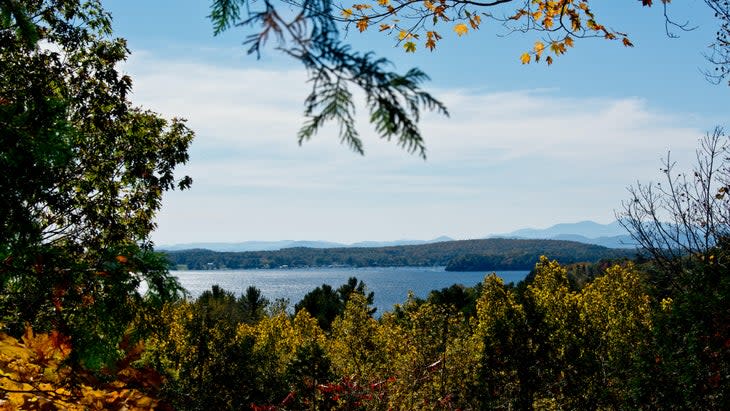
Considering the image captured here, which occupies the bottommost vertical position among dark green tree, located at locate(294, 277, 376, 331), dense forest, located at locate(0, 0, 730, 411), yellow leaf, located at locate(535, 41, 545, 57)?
dark green tree, located at locate(294, 277, 376, 331)

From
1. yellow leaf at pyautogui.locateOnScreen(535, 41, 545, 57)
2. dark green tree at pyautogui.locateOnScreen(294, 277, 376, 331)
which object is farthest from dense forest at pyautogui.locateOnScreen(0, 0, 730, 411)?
dark green tree at pyautogui.locateOnScreen(294, 277, 376, 331)

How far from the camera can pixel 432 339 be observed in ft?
43.6

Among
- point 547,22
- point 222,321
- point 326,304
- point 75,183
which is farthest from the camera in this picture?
point 326,304

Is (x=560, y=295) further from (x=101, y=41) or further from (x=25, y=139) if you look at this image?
(x=25, y=139)

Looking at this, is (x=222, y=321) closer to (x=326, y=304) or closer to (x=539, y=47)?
(x=539, y=47)

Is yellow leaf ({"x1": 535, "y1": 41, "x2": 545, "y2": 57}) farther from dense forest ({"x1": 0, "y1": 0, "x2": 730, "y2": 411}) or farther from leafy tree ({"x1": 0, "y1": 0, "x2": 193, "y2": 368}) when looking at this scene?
leafy tree ({"x1": 0, "y1": 0, "x2": 193, "y2": 368})

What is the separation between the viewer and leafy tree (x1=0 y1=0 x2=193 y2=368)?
4496 mm

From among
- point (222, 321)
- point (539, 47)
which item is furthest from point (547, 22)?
point (222, 321)

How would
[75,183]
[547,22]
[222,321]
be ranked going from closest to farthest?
[547,22], [75,183], [222,321]

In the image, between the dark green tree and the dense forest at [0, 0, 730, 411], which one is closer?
the dense forest at [0, 0, 730, 411]

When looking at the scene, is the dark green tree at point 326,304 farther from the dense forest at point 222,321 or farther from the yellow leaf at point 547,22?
the yellow leaf at point 547,22

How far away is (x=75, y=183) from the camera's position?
8.79 meters

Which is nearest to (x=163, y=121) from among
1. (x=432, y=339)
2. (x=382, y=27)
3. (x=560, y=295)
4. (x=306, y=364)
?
(x=306, y=364)

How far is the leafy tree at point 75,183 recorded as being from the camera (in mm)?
4496
